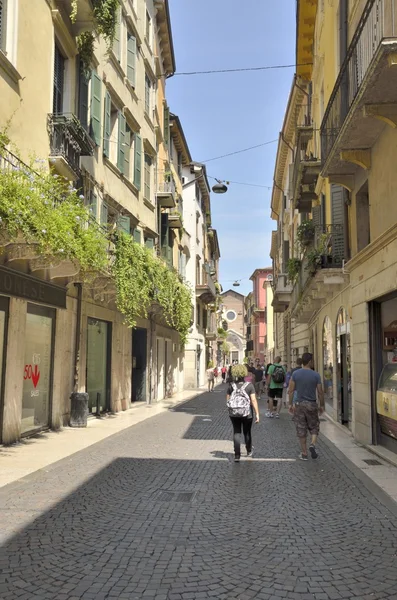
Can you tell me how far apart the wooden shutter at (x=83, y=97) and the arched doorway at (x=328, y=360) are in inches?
351

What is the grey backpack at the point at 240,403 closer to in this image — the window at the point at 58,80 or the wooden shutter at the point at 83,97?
the window at the point at 58,80

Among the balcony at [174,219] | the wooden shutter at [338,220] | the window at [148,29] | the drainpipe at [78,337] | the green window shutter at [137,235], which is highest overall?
the window at [148,29]

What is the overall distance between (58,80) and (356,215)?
770cm

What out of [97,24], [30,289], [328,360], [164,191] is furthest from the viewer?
[164,191]

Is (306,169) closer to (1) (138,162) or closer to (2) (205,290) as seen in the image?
(1) (138,162)

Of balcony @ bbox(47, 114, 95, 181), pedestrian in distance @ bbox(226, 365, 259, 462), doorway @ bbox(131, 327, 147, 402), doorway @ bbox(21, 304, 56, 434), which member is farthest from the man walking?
doorway @ bbox(131, 327, 147, 402)

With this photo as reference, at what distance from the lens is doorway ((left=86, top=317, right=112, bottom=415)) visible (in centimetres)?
1573

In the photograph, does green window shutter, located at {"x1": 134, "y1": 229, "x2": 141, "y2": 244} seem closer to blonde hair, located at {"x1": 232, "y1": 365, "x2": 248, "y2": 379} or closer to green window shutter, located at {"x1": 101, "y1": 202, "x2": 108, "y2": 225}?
green window shutter, located at {"x1": 101, "y1": 202, "x2": 108, "y2": 225}

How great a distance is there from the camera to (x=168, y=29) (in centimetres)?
2553

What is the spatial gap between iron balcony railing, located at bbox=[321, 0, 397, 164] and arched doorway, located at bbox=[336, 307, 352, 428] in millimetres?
4286

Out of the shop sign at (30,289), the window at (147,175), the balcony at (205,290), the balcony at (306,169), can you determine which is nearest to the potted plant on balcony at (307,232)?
the balcony at (306,169)

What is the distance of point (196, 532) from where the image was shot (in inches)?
206

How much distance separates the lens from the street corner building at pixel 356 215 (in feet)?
26.8

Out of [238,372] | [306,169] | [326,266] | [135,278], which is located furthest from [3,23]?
[306,169]
